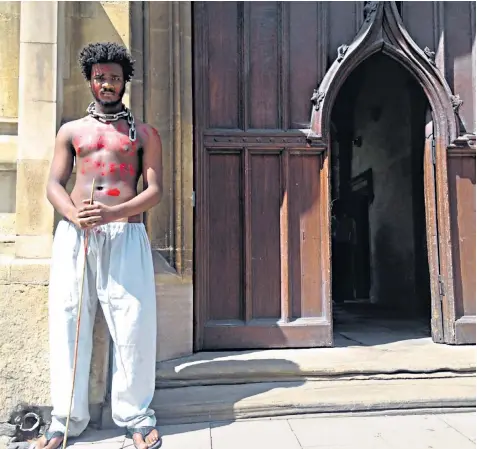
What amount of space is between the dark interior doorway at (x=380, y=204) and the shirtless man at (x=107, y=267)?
2.72m

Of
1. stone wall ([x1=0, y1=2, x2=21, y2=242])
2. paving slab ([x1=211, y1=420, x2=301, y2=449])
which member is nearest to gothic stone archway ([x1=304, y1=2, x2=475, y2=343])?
paving slab ([x1=211, y1=420, x2=301, y2=449])

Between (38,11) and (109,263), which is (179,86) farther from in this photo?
(109,263)

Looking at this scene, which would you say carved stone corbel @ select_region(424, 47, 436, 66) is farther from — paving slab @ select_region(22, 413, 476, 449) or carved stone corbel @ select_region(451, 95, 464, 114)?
paving slab @ select_region(22, 413, 476, 449)

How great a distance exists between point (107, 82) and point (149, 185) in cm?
62

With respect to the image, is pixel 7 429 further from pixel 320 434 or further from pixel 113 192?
pixel 320 434

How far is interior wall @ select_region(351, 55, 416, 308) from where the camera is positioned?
6.35m

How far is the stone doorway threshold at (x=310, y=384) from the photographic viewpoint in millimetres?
2883

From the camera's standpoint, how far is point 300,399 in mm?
2943

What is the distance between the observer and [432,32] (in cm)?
418

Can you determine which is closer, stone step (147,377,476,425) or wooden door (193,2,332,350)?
stone step (147,377,476,425)

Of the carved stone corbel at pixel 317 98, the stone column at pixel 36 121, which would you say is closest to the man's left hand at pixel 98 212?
the stone column at pixel 36 121

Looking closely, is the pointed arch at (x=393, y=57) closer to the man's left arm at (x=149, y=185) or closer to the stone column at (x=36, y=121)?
the man's left arm at (x=149, y=185)

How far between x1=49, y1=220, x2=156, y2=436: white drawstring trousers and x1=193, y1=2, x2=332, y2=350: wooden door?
1207 millimetres

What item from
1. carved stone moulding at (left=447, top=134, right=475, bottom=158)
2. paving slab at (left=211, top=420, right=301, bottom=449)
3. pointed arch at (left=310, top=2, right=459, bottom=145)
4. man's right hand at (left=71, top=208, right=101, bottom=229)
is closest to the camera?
man's right hand at (left=71, top=208, right=101, bottom=229)
